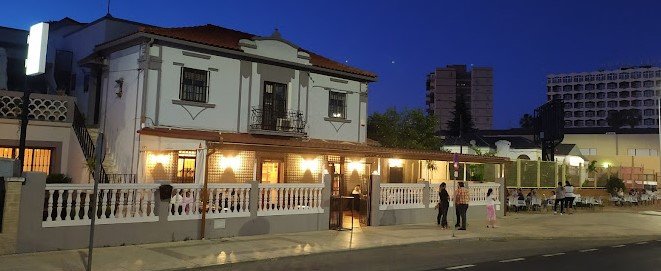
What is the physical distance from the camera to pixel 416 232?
17.6 meters

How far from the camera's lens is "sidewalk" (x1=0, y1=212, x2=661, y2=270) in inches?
435

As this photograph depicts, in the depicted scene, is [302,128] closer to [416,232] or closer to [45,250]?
[416,232]

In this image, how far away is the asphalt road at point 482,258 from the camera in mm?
11766

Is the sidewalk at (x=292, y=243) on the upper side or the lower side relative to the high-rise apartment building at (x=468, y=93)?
lower

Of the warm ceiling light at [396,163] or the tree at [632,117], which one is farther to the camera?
the tree at [632,117]

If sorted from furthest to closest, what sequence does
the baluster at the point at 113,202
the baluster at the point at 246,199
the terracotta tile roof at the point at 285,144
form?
the terracotta tile roof at the point at 285,144, the baluster at the point at 246,199, the baluster at the point at 113,202

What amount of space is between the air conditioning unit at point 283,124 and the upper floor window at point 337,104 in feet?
8.46

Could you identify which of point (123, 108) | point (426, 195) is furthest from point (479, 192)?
point (123, 108)

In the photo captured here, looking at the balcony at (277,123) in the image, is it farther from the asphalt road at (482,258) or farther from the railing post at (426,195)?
the asphalt road at (482,258)

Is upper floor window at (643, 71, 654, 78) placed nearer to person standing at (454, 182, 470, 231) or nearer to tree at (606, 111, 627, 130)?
tree at (606, 111, 627, 130)

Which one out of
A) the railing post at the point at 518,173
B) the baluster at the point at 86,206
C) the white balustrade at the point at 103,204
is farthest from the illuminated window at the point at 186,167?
the railing post at the point at 518,173

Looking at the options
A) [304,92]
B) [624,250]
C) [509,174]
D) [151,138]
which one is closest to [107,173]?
[151,138]

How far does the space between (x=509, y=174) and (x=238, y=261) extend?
23041 mm

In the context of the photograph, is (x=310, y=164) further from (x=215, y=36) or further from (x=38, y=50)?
(x=38, y=50)
